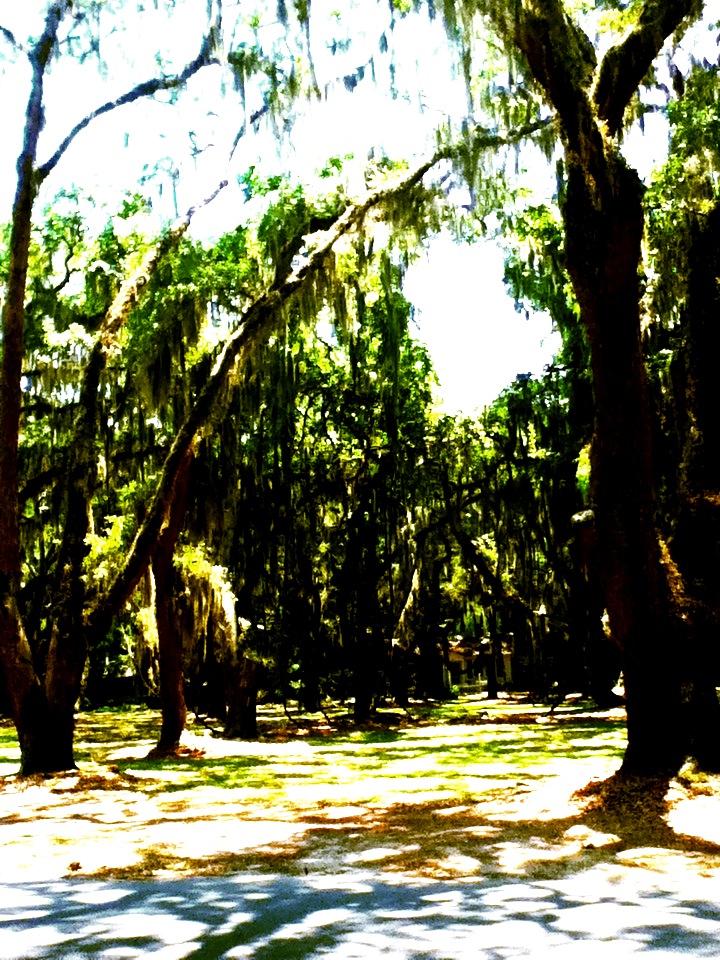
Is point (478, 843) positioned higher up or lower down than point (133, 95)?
lower down

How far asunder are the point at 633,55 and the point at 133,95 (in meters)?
6.18

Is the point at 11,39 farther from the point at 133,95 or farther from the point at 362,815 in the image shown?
the point at 362,815

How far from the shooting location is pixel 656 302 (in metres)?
12.2

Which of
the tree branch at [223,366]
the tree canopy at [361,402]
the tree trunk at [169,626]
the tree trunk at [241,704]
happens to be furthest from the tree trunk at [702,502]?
the tree trunk at [241,704]

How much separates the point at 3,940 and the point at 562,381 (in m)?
18.4

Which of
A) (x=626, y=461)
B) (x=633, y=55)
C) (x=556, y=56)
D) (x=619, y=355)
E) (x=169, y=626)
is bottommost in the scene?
(x=169, y=626)

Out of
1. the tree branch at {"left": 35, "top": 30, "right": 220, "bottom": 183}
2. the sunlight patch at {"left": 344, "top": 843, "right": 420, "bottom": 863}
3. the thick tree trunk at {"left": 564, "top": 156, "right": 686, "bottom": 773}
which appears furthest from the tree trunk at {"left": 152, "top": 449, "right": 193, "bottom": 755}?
the sunlight patch at {"left": 344, "top": 843, "right": 420, "bottom": 863}

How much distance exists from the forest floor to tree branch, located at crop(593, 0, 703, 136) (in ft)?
18.3

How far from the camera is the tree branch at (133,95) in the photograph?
11.9m

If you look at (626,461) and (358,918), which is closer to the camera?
(358,918)

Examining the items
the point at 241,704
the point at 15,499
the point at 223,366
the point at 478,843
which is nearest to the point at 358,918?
the point at 478,843

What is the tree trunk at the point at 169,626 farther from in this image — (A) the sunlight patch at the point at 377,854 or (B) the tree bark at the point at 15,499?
(A) the sunlight patch at the point at 377,854

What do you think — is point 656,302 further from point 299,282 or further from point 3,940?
point 3,940

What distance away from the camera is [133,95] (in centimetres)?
1204
